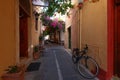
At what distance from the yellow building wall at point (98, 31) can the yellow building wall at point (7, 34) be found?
9.59 feet

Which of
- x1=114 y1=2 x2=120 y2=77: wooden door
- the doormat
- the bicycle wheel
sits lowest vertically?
the doormat

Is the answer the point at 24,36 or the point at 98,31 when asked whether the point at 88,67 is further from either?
the point at 24,36

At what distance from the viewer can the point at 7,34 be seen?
26.5 ft

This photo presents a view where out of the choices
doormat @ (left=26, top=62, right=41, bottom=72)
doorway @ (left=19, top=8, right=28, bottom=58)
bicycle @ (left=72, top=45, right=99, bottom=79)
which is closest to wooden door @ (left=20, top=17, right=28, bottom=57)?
doorway @ (left=19, top=8, right=28, bottom=58)

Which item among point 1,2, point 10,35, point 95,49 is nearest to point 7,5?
point 1,2

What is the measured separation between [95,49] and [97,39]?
0.53 metres

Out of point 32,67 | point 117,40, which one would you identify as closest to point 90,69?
point 117,40

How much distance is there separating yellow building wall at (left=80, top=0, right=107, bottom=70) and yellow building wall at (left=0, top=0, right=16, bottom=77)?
115 inches

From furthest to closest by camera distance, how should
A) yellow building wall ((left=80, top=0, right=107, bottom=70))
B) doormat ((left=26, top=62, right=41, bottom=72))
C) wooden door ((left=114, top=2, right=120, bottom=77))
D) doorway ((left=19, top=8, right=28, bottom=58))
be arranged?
doorway ((left=19, top=8, right=28, bottom=58))
doormat ((left=26, top=62, right=41, bottom=72))
yellow building wall ((left=80, top=0, right=107, bottom=70))
wooden door ((left=114, top=2, right=120, bottom=77))

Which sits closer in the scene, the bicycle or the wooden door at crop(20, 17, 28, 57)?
the bicycle

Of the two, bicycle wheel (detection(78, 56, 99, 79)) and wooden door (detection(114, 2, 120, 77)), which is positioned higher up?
wooden door (detection(114, 2, 120, 77))

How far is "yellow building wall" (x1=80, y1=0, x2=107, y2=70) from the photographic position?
26.3 ft

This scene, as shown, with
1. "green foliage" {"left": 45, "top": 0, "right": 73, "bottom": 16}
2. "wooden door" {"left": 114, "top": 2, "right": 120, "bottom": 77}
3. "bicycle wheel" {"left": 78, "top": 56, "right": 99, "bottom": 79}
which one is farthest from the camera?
"green foliage" {"left": 45, "top": 0, "right": 73, "bottom": 16}

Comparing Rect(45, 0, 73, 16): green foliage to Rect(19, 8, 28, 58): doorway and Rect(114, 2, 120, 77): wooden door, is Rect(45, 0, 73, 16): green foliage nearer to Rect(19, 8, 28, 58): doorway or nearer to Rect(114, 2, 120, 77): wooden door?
Rect(19, 8, 28, 58): doorway
